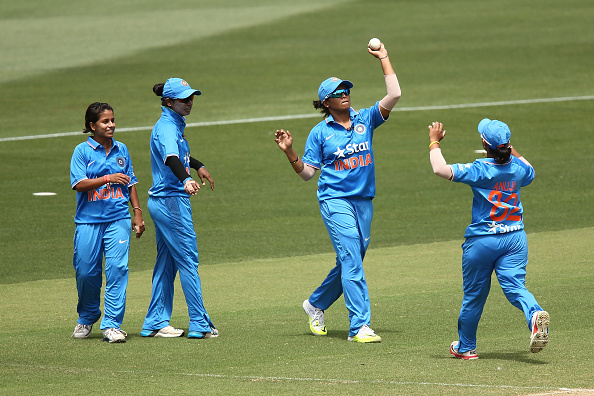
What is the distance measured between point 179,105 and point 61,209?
354 inches

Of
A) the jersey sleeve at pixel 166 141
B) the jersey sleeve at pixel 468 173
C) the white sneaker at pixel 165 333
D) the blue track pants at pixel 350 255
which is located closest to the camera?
the jersey sleeve at pixel 468 173

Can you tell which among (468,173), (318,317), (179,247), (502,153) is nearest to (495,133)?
(502,153)

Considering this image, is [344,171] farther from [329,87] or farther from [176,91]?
[176,91]

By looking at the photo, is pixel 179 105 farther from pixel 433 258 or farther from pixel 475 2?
pixel 475 2

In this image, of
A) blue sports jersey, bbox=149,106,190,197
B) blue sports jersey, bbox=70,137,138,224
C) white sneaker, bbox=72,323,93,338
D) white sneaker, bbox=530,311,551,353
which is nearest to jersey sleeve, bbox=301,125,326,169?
blue sports jersey, bbox=149,106,190,197

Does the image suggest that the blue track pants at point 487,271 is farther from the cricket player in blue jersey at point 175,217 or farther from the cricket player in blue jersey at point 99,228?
the cricket player in blue jersey at point 99,228

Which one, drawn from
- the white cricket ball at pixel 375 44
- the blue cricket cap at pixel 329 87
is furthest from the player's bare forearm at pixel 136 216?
the white cricket ball at pixel 375 44

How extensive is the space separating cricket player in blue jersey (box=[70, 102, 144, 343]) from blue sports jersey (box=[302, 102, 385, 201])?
1.73 metres

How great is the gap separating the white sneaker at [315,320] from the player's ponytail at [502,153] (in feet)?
8.24

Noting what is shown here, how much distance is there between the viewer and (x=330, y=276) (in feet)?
31.0

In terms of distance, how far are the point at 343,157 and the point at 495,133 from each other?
6.05 feet

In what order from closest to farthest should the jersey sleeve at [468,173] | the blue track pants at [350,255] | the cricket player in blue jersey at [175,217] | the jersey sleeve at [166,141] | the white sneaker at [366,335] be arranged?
the jersey sleeve at [468,173] → the white sneaker at [366,335] → the blue track pants at [350,255] → the jersey sleeve at [166,141] → the cricket player in blue jersey at [175,217]

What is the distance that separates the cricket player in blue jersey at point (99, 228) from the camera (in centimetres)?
901

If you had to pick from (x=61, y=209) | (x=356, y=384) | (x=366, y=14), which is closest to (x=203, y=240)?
(x=61, y=209)
